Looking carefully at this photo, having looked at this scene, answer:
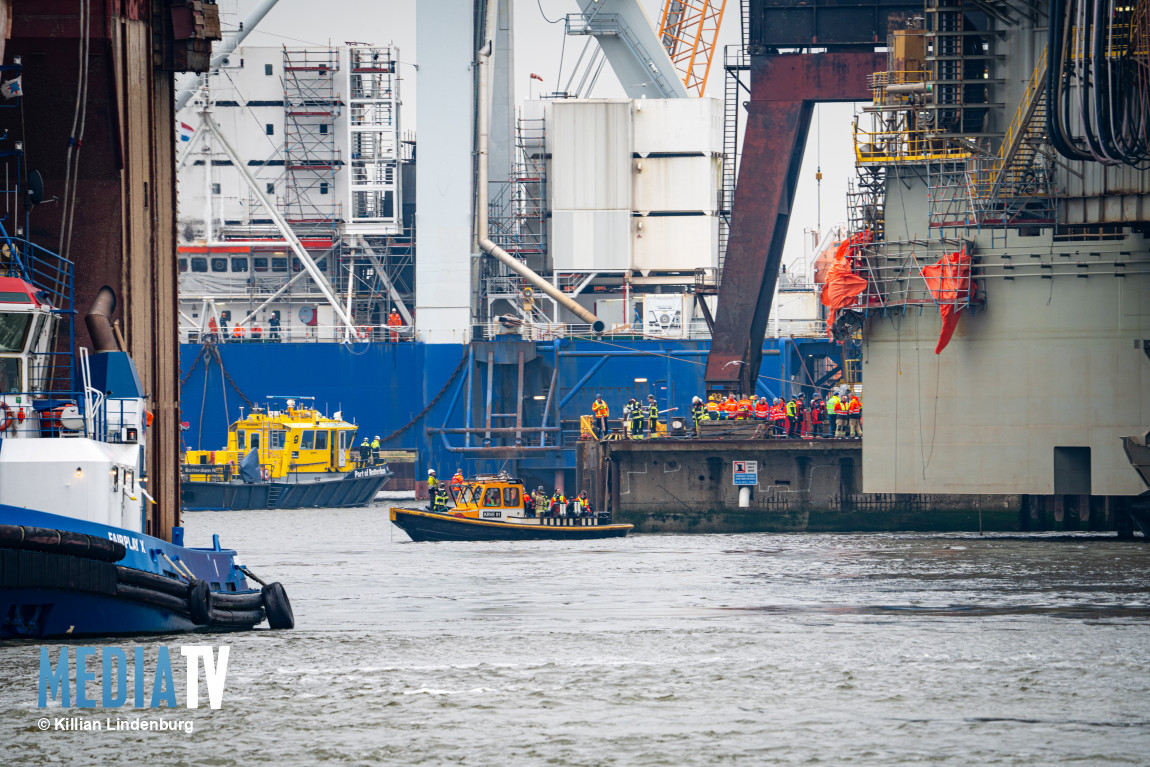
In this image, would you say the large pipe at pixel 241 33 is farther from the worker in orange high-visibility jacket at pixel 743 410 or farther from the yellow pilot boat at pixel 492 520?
the yellow pilot boat at pixel 492 520

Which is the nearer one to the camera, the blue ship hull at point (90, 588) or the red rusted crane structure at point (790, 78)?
the blue ship hull at point (90, 588)

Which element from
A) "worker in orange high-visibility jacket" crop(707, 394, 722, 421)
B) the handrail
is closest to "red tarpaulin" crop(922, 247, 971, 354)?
the handrail

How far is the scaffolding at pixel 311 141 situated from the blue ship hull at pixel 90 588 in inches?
1996

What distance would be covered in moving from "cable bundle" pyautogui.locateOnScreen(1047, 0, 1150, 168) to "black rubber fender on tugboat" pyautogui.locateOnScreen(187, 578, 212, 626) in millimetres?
20548

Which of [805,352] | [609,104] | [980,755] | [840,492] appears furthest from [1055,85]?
[609,104]

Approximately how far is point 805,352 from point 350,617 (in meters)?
41.4

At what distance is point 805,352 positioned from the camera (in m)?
66.0

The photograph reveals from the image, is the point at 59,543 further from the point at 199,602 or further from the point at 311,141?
the point at 311,141

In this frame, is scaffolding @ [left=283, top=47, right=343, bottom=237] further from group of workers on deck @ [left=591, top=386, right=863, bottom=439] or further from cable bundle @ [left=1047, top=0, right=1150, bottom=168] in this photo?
cable bundle @ [left=1047, top=0, right=1150, bottom=168]

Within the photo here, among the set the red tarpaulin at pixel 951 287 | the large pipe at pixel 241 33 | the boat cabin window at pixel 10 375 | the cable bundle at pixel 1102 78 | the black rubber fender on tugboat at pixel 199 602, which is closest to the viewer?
the boat cabin window at pixel 10 375

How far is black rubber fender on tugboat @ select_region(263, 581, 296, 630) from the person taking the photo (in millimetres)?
24281

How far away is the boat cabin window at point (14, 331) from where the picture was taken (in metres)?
21.2

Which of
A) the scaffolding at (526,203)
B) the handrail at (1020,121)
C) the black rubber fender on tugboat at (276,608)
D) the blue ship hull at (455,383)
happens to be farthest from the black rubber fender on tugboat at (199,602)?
the scaffolding at (526,203)

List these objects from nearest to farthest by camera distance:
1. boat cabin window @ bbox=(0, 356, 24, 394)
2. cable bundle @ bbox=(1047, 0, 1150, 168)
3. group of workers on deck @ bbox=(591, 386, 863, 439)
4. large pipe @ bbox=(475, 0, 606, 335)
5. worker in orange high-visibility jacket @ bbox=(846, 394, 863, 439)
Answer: boat cabin window @ bbox=(0, 356, 24, 394) → cable bundle @ bbox=(1047, 0, 1150, 168) → worker in orange high-visibility jacket @ bbox=(846, 394, 863, 439) → group of workers on deck @ bbox=(591, 386, 863, 439) → large pipe @ bbox=(475, 0, 606, 335)
